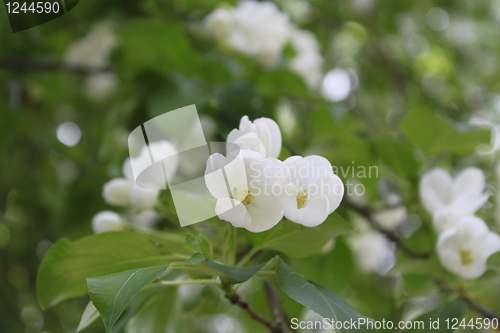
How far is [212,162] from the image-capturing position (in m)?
0.40

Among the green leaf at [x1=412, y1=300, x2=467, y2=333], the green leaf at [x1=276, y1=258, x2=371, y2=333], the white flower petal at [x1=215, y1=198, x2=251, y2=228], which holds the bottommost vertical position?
the green leaf at [x1=412, y1=300, x2=467, y2=333]

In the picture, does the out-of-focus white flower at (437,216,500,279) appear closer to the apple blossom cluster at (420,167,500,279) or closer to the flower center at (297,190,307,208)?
the apple blossom cluster at (420,167,500,279)

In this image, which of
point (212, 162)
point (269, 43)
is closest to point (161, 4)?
point (269, 43)

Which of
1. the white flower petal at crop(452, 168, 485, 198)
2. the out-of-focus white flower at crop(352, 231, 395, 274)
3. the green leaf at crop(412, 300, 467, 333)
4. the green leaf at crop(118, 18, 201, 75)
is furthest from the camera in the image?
the out-of-focus white flower at crop(352, 231, 395, 274)

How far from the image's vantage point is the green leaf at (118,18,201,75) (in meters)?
0.99

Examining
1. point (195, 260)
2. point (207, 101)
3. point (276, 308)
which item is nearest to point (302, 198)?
point (195, 260)

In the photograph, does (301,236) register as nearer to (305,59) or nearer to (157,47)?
(157,47)

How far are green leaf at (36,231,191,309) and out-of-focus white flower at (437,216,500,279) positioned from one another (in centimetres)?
42

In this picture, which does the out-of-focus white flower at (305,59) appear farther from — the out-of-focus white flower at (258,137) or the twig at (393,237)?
the out-of-focus white flower at (258,137)

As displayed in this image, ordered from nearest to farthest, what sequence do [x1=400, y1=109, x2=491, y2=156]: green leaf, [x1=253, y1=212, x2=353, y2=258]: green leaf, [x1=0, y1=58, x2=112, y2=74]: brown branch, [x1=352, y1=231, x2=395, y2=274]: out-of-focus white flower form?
[x1=253, y1=212, x2=353, y2=258]: green leaf < [x1=400, y1=109, x2=491, y2=156]: green leaf < [x1=0, y1=58, x2=112, y2=74]: brown branch < [x1=352, y1=231, x2=395, y2=274]: out-of-focus white flower

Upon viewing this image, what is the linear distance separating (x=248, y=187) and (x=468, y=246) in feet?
1.39

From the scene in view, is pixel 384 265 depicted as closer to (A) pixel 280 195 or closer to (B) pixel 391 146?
(B) pixel 391 146

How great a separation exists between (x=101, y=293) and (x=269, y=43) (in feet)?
2.88

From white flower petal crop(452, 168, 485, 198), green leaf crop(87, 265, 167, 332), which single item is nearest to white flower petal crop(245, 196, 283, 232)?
green leaf crop(87, 265, 167, 332)
